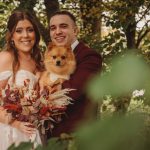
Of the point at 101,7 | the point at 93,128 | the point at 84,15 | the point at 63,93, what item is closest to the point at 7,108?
the point at 63,93

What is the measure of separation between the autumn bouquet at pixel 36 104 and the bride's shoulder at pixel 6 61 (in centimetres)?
50

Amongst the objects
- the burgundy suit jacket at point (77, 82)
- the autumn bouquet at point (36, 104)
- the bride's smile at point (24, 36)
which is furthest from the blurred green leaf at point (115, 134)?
the bride's smile at point (24, 36)

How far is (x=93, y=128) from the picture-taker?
408mm

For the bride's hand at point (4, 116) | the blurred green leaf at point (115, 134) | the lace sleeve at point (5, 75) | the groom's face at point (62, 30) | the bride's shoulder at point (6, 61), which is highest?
the groom's face at point (62, 30)

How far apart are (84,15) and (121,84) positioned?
8851mm

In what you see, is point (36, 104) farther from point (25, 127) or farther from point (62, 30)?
point (62, 30)

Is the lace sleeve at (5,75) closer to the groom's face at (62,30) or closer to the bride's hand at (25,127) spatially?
the bride's hand at (25,127)

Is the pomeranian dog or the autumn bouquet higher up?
the pomeranian dog

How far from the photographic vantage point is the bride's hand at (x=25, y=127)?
3159mm

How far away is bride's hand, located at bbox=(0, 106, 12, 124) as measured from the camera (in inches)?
128

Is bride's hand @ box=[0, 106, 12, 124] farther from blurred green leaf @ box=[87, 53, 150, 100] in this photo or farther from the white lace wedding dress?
blurred green leaf @ box=[87, 53, 150, 100]

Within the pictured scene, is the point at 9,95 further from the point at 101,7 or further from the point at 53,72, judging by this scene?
the point at 101,7

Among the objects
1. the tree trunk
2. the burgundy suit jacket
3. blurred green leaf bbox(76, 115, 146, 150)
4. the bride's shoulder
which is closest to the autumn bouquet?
the burgundy suit jacket

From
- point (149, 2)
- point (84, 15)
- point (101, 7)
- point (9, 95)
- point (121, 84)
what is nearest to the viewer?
point (121, 84)
